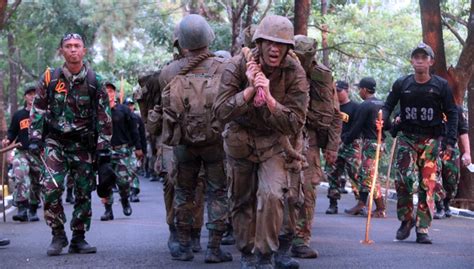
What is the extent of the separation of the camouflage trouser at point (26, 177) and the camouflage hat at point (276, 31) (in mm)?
8325

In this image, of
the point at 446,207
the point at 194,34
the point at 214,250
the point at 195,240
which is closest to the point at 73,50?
the point at 194,34

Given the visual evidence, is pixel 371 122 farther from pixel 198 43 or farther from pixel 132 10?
pixel 132 10

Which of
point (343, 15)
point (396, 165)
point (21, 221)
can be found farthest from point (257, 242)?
point (343, 15)

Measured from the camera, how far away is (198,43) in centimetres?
1016

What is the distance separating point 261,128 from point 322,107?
79.7 inches

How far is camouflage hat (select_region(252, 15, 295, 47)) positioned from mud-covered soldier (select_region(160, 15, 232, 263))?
1560 mm

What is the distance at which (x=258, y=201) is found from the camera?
831 centimetres

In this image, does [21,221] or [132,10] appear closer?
[21,221]

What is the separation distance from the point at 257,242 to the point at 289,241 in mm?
721

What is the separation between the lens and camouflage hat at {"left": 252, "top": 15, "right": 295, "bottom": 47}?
8.10 m

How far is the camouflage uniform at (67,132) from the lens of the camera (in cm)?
1029

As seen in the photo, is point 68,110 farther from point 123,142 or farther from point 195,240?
point 123,142

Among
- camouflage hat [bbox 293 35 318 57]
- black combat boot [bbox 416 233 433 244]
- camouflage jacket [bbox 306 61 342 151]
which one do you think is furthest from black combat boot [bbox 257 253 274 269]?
black combat boot [bbox 416 233 433 244]

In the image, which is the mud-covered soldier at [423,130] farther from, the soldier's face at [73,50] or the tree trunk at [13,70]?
the tree trunk at [13,70]
